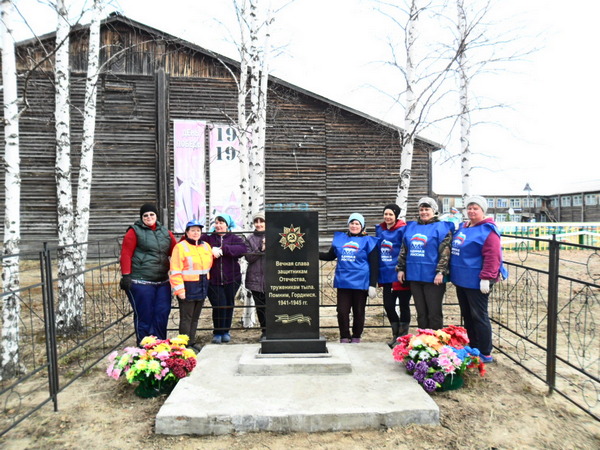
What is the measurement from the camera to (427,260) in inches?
201

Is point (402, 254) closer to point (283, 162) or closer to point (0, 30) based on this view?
point (0, 30)

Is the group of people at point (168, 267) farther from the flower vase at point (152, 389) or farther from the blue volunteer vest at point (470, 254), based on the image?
the blue volunteer vest at point (470, 254)

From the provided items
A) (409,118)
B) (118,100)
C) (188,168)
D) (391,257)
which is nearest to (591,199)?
(188,168)

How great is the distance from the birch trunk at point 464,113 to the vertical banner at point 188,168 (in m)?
8.65

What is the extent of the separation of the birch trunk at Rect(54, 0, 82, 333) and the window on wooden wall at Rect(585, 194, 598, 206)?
A: 36411mm

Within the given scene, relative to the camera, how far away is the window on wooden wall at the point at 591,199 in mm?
32744

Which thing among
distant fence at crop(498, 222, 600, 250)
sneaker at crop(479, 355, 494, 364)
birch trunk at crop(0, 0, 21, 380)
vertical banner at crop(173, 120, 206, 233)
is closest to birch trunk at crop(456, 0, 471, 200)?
sneaker at crop(479, 355, 494, 364)

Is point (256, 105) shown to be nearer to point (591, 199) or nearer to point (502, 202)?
point (591, 199)

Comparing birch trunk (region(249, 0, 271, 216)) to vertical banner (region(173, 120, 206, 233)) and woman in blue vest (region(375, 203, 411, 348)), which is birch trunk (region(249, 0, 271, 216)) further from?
vertical banner (region(173, 120, 206, 233))

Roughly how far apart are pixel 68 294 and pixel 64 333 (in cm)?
57

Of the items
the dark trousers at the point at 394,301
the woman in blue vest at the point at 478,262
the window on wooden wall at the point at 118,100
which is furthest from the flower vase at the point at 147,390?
the window on wooden wall at the point at 118,100

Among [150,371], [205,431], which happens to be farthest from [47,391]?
[205,431]

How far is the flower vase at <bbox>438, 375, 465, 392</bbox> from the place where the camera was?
4.41m

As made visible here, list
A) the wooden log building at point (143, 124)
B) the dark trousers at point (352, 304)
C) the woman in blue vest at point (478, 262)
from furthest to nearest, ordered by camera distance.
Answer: the wooden log building at point (143, 124)
the dark trousers at point (352, 304)
the woman in blue vest at point (478, 262)
